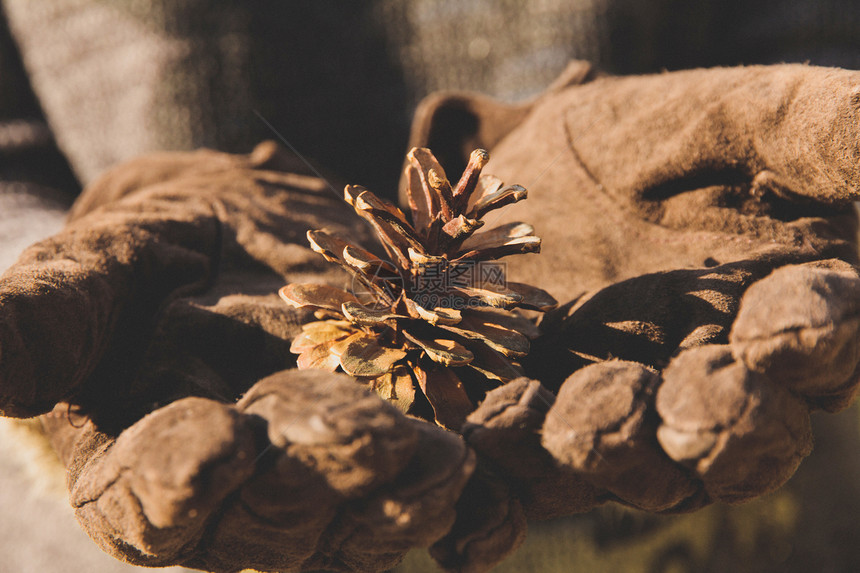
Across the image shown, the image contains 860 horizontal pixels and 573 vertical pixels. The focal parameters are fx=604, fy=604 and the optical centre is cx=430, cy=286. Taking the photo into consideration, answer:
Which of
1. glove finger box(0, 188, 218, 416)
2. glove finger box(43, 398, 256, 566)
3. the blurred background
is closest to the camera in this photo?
glove finger box(43, 398, 256, 566)

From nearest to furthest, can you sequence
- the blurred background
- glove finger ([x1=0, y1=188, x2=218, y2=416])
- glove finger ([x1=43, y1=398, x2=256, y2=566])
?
glove finger ([x1=43, y1=398, x2=256, y2=566])
glove finger ([x1=0, y1=188, x2=218, y2=416])
the blurred background

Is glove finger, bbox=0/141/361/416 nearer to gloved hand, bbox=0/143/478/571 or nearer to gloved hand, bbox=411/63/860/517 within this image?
gloved hand, bbox=0/143/478/571

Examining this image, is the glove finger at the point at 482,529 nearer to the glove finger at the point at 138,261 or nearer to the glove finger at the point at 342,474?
the glove finger at the point at 342,474

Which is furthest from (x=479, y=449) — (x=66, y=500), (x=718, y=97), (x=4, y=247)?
(x=4, y=247)

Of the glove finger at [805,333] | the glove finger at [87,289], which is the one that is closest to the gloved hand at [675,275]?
the glove finger at [805,333]

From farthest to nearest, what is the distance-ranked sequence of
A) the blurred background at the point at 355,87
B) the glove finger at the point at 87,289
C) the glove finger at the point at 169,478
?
the blurred background at the point at 355,87 < the glove finger at the point at 87,289 < the glove finger at the point at 169,478

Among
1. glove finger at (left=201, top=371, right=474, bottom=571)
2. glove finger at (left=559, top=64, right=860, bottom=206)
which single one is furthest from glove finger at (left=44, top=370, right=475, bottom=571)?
glove finger at (left=559, top=64, right=860, bottom=206)

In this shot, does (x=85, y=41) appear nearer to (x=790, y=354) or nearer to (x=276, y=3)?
(x=276, y=3)
